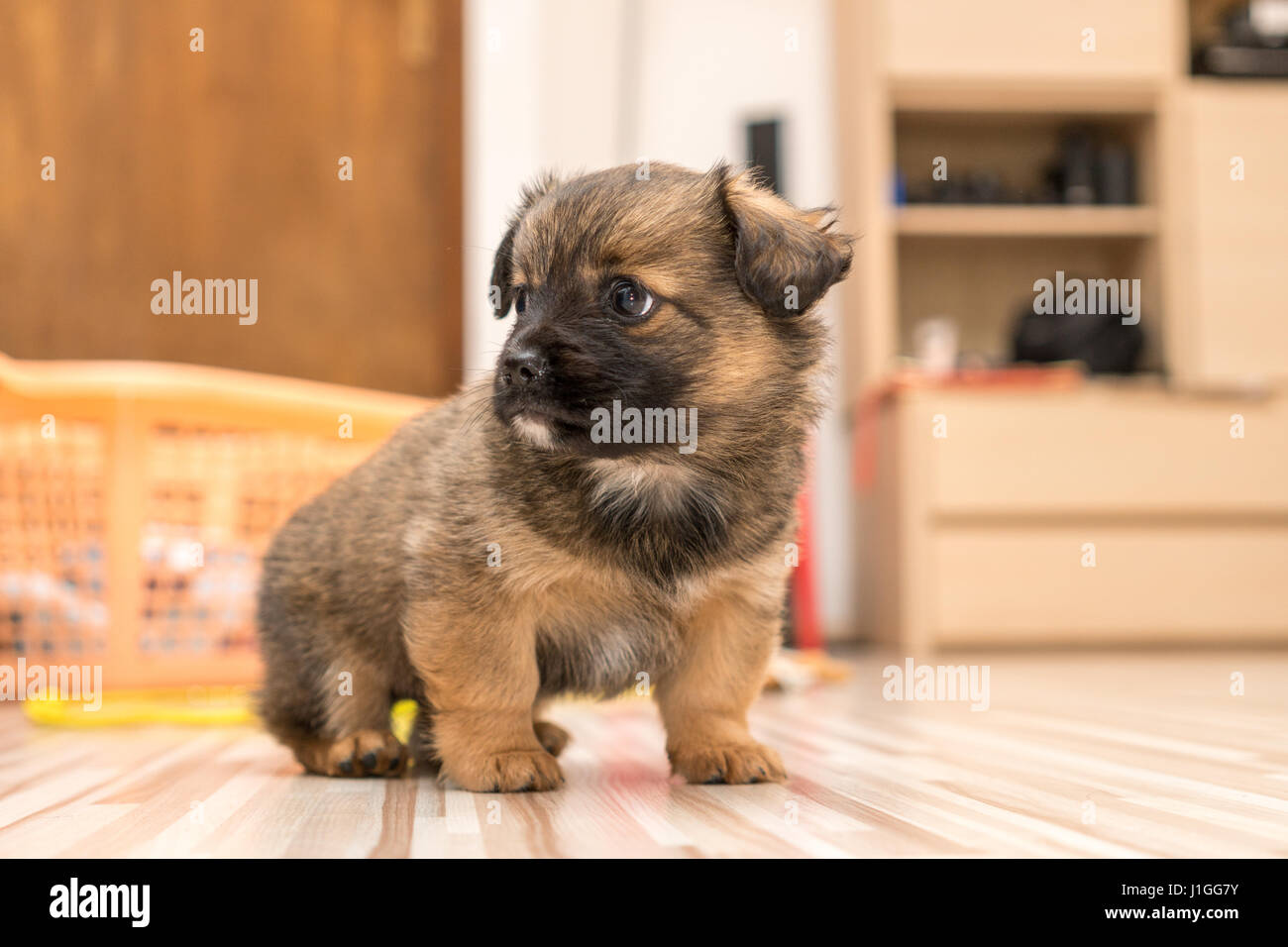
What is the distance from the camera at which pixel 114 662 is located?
277 cm

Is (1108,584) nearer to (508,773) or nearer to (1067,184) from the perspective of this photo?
(1067,184)

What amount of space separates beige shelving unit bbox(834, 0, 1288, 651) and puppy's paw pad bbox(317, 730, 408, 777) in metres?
3.36

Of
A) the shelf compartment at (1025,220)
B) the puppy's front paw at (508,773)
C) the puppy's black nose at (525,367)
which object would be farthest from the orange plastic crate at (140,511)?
the shelf compartment at (1025,220)

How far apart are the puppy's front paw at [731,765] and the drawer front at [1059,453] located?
10.7ft

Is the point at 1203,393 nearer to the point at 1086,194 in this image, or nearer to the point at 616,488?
the point at 1086,194

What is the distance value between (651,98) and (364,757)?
4.54 meters

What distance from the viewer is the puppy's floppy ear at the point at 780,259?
1584 millimetres

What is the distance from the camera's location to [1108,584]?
Result: 4.84 metres

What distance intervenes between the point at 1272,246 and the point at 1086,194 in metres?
0.80

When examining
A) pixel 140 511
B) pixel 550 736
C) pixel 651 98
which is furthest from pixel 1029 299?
pixel 550 736
